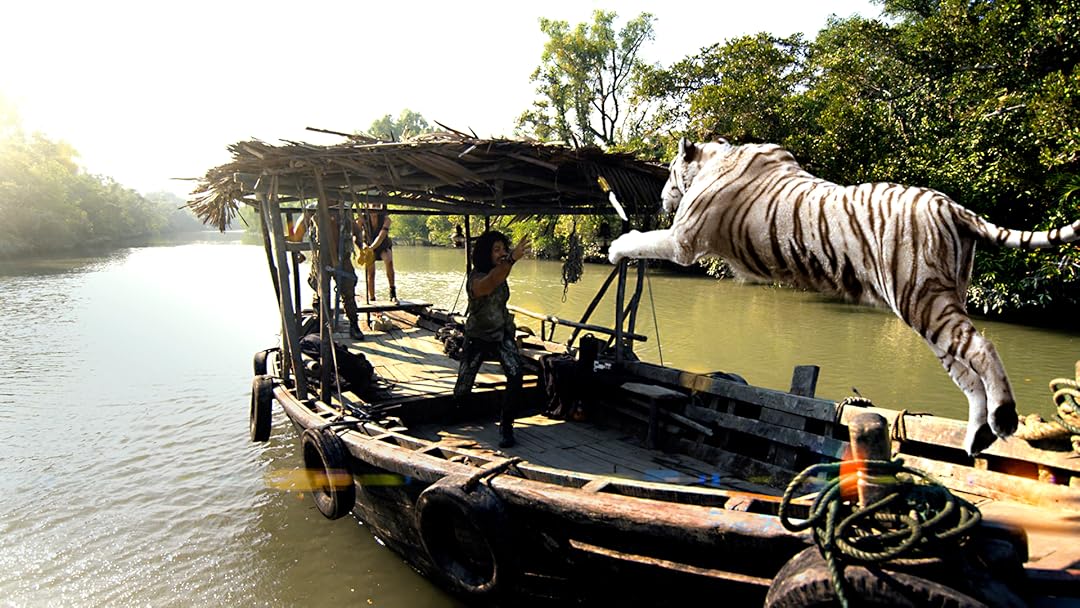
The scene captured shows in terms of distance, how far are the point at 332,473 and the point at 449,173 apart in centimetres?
229

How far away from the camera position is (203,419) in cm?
772

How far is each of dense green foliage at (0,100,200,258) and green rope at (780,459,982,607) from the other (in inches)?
1641

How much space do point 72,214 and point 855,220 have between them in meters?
48.8

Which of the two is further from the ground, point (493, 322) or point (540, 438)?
point (493, 322)

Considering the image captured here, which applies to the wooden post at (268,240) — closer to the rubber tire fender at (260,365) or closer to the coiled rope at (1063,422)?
the rubber tire fender at (260,365)

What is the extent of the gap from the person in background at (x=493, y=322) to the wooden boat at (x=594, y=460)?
432mm

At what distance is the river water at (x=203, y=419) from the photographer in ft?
14.3

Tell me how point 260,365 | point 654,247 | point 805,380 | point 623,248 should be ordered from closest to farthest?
1. point 654,247
2. point 623,248
3. point 805,380
4. point 260,365

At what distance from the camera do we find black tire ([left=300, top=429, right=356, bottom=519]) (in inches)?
161

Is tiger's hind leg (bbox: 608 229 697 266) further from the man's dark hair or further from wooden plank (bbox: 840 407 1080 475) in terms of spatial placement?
the man's dark hair

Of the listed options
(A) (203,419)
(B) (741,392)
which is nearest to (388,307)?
(A) (203,419)

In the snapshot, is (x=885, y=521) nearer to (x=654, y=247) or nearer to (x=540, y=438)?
(x=654, y=247)

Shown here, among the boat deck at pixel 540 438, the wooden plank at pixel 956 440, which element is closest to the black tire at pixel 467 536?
the boat deck at pixel 540 438

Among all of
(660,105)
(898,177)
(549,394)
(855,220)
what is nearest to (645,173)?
(549,394)
